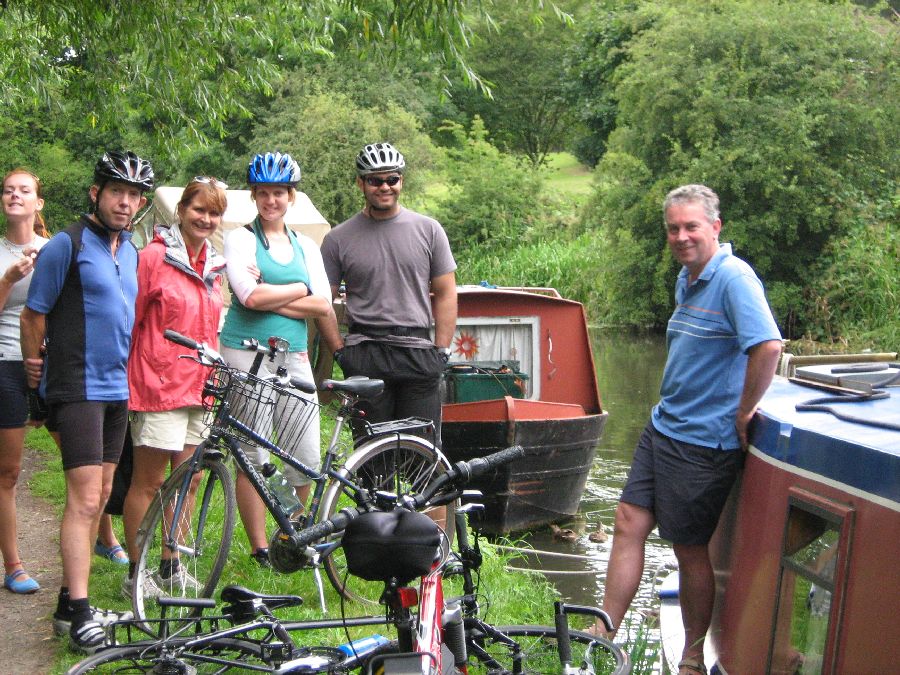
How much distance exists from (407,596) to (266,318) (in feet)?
9.89

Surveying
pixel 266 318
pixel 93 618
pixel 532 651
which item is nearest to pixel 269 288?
pixel 266 318

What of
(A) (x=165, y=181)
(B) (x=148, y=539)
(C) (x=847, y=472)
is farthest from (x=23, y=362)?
(A) (x=165, y=181)

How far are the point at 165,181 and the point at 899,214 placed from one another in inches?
835

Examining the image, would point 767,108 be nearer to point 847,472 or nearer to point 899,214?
point 899,214

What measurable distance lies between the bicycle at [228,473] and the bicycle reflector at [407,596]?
1903 millimetres

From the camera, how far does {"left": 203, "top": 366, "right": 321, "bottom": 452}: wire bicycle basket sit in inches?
196

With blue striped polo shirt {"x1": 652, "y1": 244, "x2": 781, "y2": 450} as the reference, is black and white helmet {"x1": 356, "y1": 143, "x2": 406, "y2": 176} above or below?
above

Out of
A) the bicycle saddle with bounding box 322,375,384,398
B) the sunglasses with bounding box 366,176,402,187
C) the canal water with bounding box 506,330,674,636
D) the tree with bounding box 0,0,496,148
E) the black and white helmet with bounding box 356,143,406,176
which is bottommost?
the canal water with bounding box 506,330,674,636

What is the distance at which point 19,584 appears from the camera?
586 cm

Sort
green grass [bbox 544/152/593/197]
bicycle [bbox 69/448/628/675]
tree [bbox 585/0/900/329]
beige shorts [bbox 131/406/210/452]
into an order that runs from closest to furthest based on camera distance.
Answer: bicycle [bbox 69/448/628/675]
beige shorts [bbox 131/406/210/452]
tree [bbox 585/0/900/329]
green grass [bbox 544/152/593/197]

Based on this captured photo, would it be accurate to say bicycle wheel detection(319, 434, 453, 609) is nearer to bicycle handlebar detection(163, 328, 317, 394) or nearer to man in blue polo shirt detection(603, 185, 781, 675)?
bicycle handlebar detection(163, 328, 317, 394)

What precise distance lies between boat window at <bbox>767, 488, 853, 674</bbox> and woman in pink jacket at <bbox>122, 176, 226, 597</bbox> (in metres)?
2.76

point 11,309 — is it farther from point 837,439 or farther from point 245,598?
point 837,439

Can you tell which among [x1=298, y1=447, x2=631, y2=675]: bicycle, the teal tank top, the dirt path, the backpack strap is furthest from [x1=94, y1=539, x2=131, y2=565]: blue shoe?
[x1=298, y1=447, x2=631, y2=675]: bicycle
